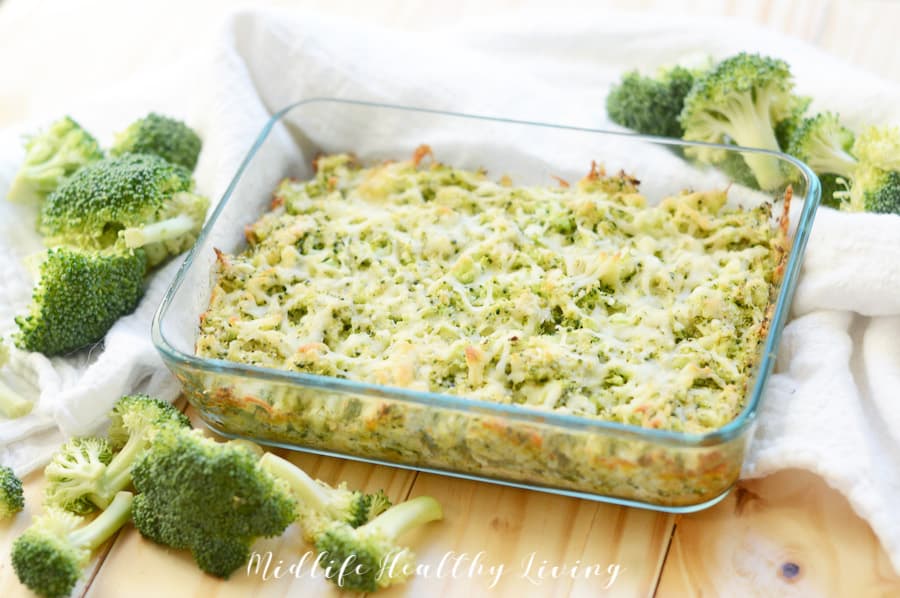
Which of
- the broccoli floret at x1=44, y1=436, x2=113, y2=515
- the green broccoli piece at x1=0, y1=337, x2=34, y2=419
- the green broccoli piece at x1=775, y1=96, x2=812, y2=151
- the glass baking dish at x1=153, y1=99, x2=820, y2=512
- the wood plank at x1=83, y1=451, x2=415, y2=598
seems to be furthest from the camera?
the green broccoli piece at x1=775, y1=96, x2=812, y2=151

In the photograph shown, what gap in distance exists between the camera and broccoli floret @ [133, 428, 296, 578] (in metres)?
1.97

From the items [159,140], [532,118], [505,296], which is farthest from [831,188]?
[159,140]

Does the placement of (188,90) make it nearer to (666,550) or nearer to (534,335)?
(534,335)

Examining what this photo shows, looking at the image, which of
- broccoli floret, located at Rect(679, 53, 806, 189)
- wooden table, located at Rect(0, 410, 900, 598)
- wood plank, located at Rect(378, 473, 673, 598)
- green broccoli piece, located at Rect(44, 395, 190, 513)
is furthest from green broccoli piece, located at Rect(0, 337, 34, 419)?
broccoli floret, located at Rect(679, 53, 806, 189)

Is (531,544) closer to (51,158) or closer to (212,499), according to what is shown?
(212,499)

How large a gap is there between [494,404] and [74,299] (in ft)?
3.58

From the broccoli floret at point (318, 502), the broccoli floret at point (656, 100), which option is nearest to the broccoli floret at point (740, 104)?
the broccoli floret at point (656, 100)

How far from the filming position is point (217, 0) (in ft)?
12.5

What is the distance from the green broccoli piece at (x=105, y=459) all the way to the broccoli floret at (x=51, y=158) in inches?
33.2

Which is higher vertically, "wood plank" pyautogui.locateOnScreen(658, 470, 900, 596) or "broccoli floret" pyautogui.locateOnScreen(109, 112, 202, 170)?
"broccoli floret" pyautogui.locateOnScreen(109, 112, 202, 170)

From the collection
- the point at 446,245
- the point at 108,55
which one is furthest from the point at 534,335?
the point at 108,55

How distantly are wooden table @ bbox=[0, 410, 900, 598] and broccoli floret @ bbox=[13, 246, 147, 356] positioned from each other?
488 millimetres

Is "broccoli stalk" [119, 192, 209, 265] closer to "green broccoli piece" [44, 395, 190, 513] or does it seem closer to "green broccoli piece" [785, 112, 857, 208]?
"green broccoli piece" [44, 395, 190, 513]

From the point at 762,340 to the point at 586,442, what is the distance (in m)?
0.47
